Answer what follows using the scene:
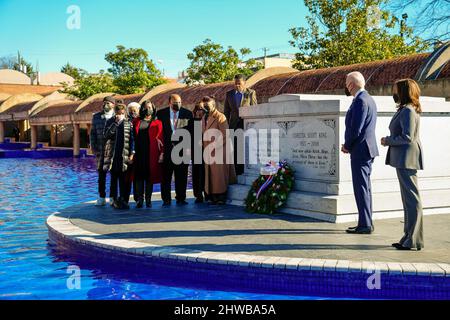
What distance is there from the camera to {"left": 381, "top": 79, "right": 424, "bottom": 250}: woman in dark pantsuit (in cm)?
637

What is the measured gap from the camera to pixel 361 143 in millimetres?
7223

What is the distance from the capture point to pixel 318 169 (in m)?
8.92

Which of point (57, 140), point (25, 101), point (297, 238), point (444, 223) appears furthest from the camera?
point (25, 101)

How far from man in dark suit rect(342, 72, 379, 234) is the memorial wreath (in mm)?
1935

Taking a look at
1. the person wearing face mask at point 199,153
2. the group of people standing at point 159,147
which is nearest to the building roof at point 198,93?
the person wearing face mask at point 199,153

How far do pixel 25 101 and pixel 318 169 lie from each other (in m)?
49.7

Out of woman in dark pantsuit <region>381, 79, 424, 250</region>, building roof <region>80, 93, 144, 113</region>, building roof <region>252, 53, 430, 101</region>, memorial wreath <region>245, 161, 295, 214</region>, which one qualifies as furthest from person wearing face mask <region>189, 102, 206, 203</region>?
building roof <region>80, 93, 144, 113</region>

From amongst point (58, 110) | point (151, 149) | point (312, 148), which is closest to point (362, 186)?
point (312, 148)

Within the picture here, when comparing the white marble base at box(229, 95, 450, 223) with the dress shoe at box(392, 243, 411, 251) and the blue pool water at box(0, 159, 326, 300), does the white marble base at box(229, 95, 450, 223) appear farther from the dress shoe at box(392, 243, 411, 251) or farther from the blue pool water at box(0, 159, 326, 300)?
the blue pool water at box(0, 159, 326, 300)

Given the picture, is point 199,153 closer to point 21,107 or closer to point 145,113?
point 145,113

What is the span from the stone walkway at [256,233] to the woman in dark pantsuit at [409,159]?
0.73 ft
